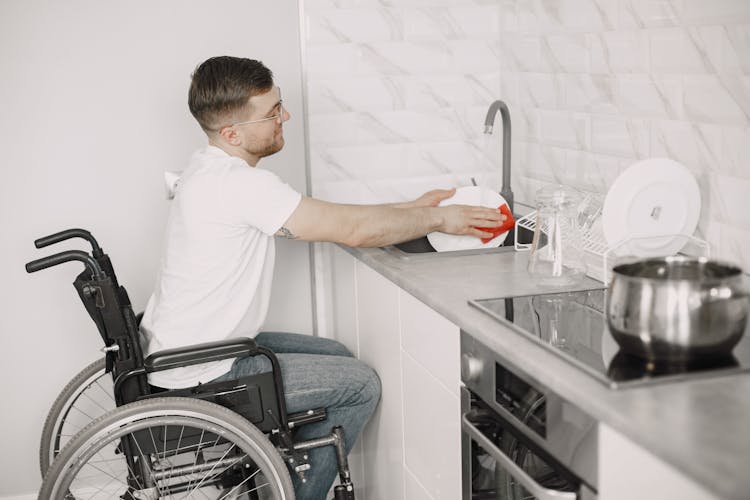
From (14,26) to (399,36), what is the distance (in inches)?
46.9

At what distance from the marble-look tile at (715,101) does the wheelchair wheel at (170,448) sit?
1214mm

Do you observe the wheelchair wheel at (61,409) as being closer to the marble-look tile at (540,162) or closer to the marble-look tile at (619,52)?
the marble-look tile at (540,162)

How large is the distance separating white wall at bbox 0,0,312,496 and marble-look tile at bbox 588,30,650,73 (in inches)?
38.9

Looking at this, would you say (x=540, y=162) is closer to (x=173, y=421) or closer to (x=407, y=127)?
(x=407, y=127)

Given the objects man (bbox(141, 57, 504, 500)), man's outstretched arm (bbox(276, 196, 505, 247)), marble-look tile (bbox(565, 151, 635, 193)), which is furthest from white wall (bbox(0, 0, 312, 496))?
marble-look tile (bbox(565, 151, 635, 193))

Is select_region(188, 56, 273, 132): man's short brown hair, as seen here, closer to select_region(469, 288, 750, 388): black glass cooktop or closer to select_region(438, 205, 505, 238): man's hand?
select_region(438, 205, 505, 238): man's hand

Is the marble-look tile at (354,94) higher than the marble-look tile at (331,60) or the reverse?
the reverse

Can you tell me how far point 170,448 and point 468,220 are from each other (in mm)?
958

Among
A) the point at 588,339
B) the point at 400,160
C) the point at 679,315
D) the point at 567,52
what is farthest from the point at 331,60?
the point at 679,315

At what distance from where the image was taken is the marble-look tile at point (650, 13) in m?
1.95

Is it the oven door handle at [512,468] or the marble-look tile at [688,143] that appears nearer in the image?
the oven door handle at [512,468]

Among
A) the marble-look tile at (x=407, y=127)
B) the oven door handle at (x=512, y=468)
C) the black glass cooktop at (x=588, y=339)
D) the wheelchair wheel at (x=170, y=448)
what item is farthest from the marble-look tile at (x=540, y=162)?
the wheelchair wheel at (x=170, y=448)

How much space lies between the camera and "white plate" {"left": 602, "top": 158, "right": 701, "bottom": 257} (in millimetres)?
1856

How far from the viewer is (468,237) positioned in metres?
2.41
